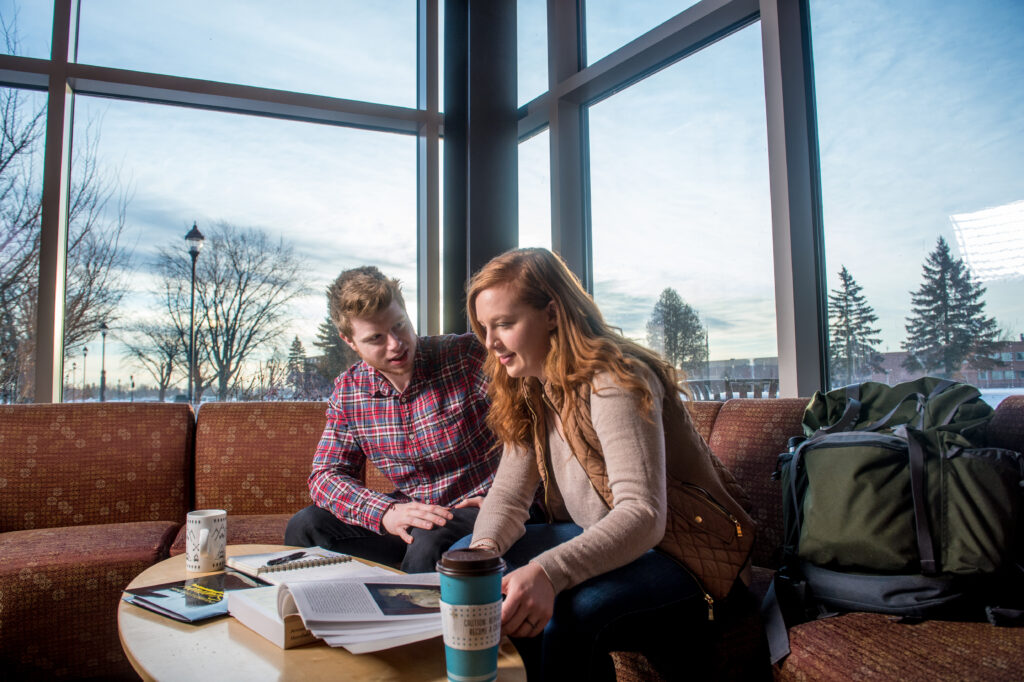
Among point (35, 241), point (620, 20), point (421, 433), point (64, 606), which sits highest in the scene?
point (620, 20)

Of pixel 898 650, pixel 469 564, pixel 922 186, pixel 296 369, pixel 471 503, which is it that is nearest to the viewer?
pixel 469 564

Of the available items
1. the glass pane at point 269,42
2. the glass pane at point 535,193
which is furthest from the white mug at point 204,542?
the glass pane at point 269,42

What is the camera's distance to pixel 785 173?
89.0 inches

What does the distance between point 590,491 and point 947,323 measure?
1296 mm

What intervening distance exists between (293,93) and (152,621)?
2900 mm

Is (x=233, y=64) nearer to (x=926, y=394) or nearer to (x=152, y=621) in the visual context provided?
(x=152, y=621)

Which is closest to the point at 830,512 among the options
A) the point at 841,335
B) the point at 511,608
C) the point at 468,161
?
the point at 511,608

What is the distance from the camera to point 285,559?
1384mm

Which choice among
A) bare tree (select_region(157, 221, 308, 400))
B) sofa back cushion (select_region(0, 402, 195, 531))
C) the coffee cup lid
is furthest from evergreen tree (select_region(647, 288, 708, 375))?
the coffee cup lid

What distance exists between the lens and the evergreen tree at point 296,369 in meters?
A: 3.41

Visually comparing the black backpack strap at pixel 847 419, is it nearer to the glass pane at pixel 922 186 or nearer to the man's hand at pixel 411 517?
the glass pane at pixel 922 186

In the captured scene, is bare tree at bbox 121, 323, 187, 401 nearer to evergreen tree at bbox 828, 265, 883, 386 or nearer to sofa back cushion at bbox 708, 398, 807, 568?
sofa back cushion at bbox 708, 398, 807, 568

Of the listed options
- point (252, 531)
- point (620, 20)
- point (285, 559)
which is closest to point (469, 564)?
point (285, 559)

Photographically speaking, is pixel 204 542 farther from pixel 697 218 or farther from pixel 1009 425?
pixel 697 218
